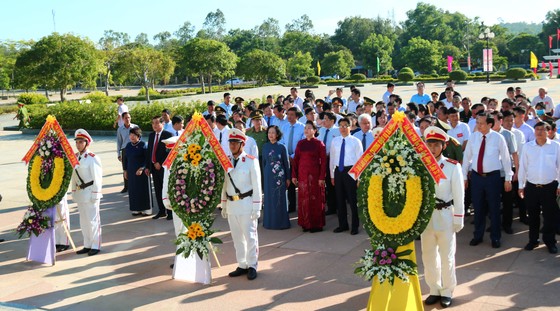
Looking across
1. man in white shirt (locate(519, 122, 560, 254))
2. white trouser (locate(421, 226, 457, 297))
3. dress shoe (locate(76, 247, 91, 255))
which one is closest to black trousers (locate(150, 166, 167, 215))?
dress shoe (locate(76, 247, 91, 255))

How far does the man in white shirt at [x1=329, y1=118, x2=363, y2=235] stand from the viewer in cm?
887

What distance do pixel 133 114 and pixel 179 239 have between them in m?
17.4

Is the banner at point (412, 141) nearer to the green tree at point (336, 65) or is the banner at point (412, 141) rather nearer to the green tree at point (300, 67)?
the green tree at point (300, 67)

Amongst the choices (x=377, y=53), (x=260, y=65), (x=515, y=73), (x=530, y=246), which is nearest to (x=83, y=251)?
(x=530, y=246)

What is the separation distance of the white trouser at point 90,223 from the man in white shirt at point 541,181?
613 cm

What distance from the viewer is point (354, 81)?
175ft

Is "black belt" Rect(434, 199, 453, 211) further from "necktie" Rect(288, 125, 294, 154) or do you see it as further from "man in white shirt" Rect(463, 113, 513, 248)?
"necktie" Rect(288, 125, 294, 154)

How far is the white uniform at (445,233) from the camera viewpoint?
5.98 meters

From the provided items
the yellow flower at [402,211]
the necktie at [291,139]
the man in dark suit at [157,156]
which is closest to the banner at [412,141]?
the yellow flower at [402,211]

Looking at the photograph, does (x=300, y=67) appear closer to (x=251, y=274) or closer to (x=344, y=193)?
(x=344, y=193)

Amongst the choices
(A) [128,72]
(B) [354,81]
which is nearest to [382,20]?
(B) [354,81]

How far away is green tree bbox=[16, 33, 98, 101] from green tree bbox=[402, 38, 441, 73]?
38.1m

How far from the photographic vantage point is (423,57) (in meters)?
61.4

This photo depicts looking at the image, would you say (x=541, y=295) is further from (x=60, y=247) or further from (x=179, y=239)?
Answer: (x=60, y=247)
